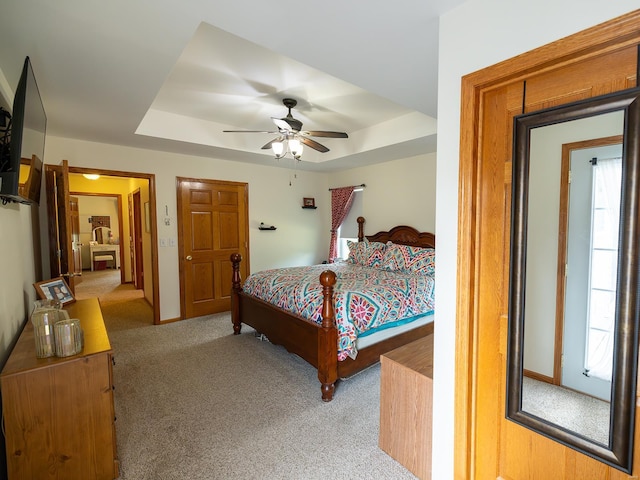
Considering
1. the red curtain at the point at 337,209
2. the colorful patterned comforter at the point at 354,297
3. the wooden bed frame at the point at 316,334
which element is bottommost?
the wooden bed frame at the point at 316,334

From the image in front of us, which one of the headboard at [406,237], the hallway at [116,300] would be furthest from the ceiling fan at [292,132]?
the hallway at [116,300]

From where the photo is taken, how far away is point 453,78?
1355mm

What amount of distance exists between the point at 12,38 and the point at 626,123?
9.28 ft

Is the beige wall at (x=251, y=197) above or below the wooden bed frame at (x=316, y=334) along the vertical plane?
above

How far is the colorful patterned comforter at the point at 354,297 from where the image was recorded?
254 centimetres

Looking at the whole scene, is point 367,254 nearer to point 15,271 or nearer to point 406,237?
point 406,237

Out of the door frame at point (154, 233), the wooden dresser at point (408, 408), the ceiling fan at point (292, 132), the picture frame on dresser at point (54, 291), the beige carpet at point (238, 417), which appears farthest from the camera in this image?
the door frame at point (154, 233)

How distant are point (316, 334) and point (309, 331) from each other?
97 mm

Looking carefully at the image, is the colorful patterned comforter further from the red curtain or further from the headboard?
the red curtain

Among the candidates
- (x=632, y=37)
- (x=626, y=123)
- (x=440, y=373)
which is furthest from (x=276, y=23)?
(x=440, y=373)

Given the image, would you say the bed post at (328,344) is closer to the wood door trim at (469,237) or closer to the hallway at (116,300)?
the wood door trim at (469,237)

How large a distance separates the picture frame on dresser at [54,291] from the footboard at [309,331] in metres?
1.67

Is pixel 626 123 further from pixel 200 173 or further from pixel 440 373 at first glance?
pixel 200 173

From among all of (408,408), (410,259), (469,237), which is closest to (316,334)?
(408,408)
